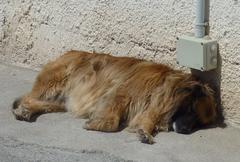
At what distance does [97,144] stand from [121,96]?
70cm

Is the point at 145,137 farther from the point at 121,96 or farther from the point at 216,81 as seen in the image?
the point at 216,81

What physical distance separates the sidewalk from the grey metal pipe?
103 centimetres

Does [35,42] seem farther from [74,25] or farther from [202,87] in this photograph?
[202,87]

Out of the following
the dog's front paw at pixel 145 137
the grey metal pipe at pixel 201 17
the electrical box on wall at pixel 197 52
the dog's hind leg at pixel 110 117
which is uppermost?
the grey metal pipe at pixel 201 17

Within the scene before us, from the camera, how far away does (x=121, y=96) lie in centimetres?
662

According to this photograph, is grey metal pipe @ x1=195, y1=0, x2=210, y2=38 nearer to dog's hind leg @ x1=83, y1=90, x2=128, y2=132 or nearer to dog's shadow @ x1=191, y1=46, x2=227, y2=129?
dog's shadow @ x1=191, y1=46, x2=227, y2=129

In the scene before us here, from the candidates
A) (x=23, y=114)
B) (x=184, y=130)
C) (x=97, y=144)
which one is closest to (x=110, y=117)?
(x=97, y=144)

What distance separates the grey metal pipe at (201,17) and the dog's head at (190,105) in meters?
0.55

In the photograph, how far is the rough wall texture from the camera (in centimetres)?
647

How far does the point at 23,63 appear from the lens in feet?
29.2

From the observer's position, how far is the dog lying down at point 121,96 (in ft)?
21.1

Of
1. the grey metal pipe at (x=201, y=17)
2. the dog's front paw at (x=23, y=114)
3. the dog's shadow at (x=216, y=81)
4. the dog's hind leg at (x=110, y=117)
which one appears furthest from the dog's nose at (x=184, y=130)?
the dog's front paw at (x=23, y=114)

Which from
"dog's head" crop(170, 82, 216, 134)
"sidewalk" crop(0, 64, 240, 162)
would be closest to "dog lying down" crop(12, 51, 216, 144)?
"dog's head" crop(170, 82, 216, 134)

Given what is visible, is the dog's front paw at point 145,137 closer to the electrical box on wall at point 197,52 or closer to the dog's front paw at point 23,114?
the electrical box on wall at point 197,52
